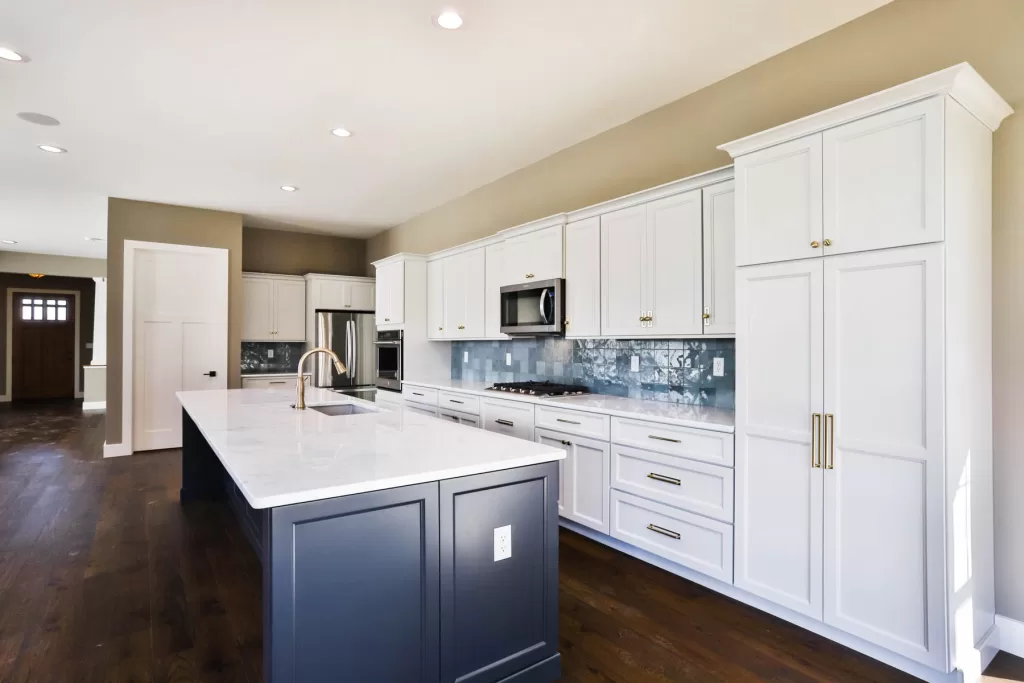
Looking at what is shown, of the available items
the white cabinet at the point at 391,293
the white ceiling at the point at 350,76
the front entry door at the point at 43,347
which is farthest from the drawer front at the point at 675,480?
the front entry door at the point at 43,347

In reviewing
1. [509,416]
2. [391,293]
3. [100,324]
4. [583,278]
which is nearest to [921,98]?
[583,278]

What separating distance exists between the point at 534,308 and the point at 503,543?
2432 millimetres

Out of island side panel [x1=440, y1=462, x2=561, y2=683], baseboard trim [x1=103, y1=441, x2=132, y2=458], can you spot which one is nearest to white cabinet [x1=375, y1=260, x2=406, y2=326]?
baseboard trim [x1=103, y1=441, x2=132, y2=458]

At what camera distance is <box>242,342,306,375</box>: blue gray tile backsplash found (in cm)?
692

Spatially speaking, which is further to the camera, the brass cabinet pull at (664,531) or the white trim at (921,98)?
the brass cabinet pull at (664,531)

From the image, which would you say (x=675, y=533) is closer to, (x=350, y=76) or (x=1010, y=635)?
(x=1010, y=635)

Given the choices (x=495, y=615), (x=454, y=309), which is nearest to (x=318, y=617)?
(x=495, y=615)

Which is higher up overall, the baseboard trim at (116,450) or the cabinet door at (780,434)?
the cabinet door at (780,434)

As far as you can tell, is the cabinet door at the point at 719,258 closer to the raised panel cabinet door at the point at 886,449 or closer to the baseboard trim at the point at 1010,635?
the raised panel cabinet door at the point at 886,449

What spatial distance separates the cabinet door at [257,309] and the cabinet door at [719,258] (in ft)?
18.4

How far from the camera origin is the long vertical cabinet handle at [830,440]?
2.10 metres

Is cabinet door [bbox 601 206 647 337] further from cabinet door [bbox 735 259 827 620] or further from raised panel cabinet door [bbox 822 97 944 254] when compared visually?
raised panel cabinet door [bbox 822 97 944 254]

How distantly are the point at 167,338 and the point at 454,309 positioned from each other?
10.9 ft

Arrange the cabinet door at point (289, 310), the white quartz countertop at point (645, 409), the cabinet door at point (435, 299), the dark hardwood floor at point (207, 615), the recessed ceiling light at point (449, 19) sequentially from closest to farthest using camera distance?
the dark hardwood floor at point (207, 615) → the recessed ceiling light at point (449, 19) → the white quartz countertop at point (645, 409) → the cabinet door at point (435, 299) → the cabinet door at point (289, 310)
